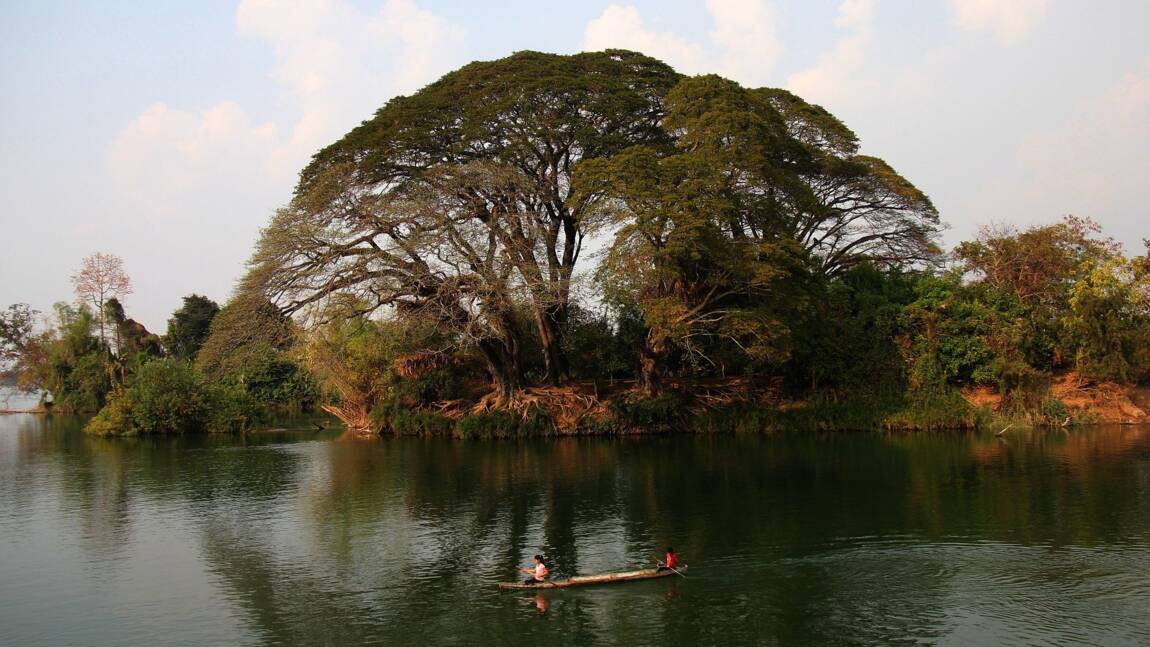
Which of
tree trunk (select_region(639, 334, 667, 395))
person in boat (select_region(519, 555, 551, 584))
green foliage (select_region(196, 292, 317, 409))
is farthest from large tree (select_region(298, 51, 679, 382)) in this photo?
person in boat (select_region(519, 555, 551, 584))

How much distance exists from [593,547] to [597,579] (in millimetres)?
2693

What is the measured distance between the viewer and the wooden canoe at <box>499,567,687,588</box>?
1394cm

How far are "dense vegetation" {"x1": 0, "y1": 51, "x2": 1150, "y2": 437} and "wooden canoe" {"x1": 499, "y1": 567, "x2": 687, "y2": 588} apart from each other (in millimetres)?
16904

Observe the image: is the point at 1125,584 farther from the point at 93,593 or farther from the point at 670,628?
the point at 93,593

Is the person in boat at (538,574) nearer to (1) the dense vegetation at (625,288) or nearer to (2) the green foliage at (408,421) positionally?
(1) the dense vegetation at (625,288)

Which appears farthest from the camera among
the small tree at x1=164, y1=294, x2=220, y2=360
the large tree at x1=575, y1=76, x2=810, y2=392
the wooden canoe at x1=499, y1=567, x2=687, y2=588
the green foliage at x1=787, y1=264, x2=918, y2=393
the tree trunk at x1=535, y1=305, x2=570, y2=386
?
the small tree at x1=164, y1=294, x2=220, y2=360

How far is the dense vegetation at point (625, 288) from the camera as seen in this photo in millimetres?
31828

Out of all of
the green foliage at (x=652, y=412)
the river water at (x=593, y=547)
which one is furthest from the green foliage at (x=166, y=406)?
the green foliage at (x=652, y=412)

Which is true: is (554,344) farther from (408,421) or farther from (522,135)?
(522,135)

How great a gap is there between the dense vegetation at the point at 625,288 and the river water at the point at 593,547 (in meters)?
6.45

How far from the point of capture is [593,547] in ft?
54.7

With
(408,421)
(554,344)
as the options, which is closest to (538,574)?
(408,421)

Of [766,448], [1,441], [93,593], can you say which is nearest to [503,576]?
[93,593]

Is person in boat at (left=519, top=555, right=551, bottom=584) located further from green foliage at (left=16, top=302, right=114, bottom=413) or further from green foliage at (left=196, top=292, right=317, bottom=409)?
green foliage at (left=16, top=302, right=114, bottom=413)
